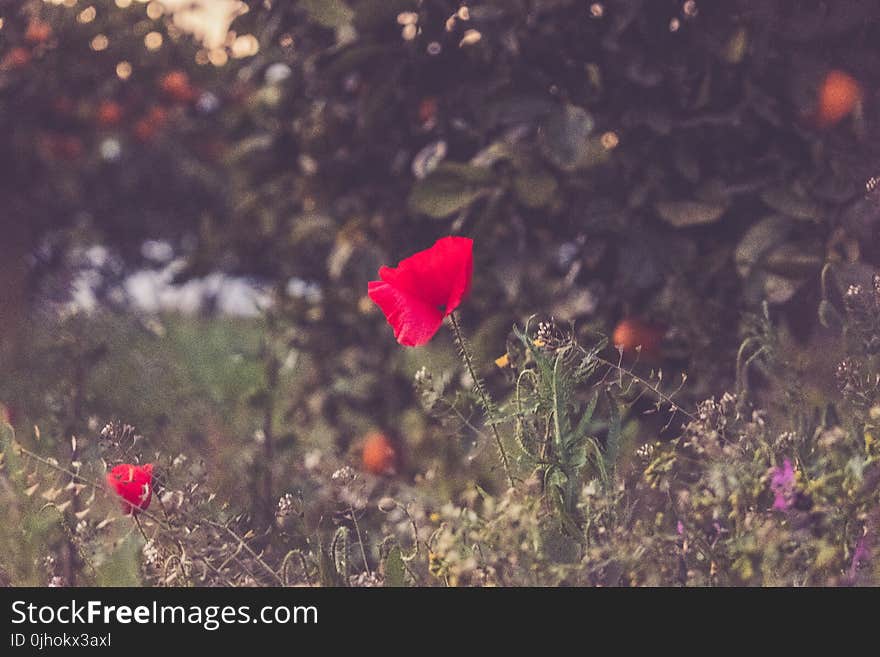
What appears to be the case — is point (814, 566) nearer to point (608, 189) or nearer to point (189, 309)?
point (608, 189)

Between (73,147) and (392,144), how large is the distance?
1.22 meters

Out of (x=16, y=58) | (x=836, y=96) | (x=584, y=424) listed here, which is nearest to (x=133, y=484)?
(x=584, y=424)

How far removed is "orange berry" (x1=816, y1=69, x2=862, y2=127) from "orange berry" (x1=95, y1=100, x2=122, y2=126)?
65.4 inches

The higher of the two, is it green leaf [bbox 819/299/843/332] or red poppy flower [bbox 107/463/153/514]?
green leaf [bbox 819/299/843/332]

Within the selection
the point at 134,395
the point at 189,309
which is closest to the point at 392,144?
the point at 134,395

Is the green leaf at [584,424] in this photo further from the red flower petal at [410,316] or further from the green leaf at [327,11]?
the green leaf at [327,11]

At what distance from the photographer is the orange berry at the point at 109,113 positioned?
2.41 meters

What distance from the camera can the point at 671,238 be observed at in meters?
1.38

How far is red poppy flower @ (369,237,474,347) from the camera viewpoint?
797mm

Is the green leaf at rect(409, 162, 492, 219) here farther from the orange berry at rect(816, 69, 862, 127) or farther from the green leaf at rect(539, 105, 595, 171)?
the orange berry at rect(816, 69, 862, 127)

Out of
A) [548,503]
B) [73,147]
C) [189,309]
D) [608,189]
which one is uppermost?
[73,147]

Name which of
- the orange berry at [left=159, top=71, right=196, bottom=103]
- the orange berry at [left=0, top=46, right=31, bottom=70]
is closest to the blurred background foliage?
the orange berry at [left=159, top=71, right=196, bottom=103]

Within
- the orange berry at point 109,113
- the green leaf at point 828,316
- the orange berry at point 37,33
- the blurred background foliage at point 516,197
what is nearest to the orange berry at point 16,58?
the orange berry at point 37,33
